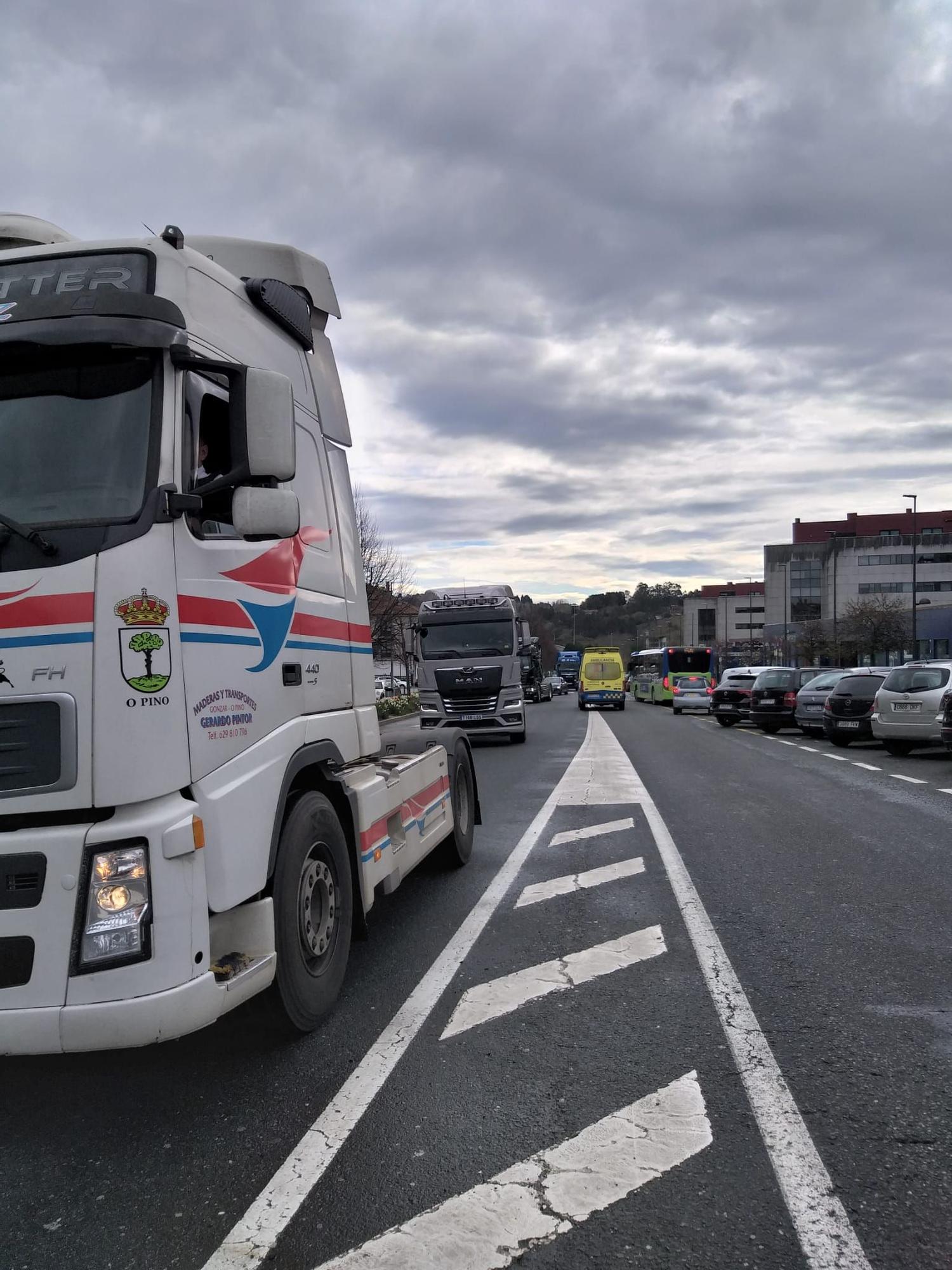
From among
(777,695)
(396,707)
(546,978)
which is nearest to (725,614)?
(396,707)

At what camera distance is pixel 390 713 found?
36.0 m

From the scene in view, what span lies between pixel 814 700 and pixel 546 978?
18162 millimetres

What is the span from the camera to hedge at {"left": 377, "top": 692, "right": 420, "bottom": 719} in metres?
35.4

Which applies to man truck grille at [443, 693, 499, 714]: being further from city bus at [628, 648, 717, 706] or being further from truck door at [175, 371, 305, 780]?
city bus at [628, 648, 717, 706]

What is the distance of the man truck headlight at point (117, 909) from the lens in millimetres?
3016

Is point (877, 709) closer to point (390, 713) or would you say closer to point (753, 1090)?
point (753, 1090)

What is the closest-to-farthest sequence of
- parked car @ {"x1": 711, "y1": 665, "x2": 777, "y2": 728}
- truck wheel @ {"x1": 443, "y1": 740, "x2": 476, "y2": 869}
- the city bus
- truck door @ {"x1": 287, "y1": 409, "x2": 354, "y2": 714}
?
truck door @ {"x1": 287, "y1": 409, "x2": 354, "y2": 714} < truck wheel @ {"x1": 443, "y1": 740, "x2": 476, "y2": 869} < parked car @ {"x1": 711, "y1": 665, "x2": 777, "y2": 728} < the city bus

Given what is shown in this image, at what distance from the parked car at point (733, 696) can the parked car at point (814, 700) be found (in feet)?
16.1

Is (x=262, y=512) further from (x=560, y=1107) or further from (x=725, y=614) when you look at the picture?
(x=725, y=614)

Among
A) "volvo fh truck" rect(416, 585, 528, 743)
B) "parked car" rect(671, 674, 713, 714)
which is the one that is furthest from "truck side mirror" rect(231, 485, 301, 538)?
"parked car" rect(671, 674, 713, 714)

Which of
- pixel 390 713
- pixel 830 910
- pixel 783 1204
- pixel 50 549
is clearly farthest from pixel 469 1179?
pixel 390 713

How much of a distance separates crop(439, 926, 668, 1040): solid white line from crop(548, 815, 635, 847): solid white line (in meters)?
3.25

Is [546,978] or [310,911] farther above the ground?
[310,911]

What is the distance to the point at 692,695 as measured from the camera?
131ft
